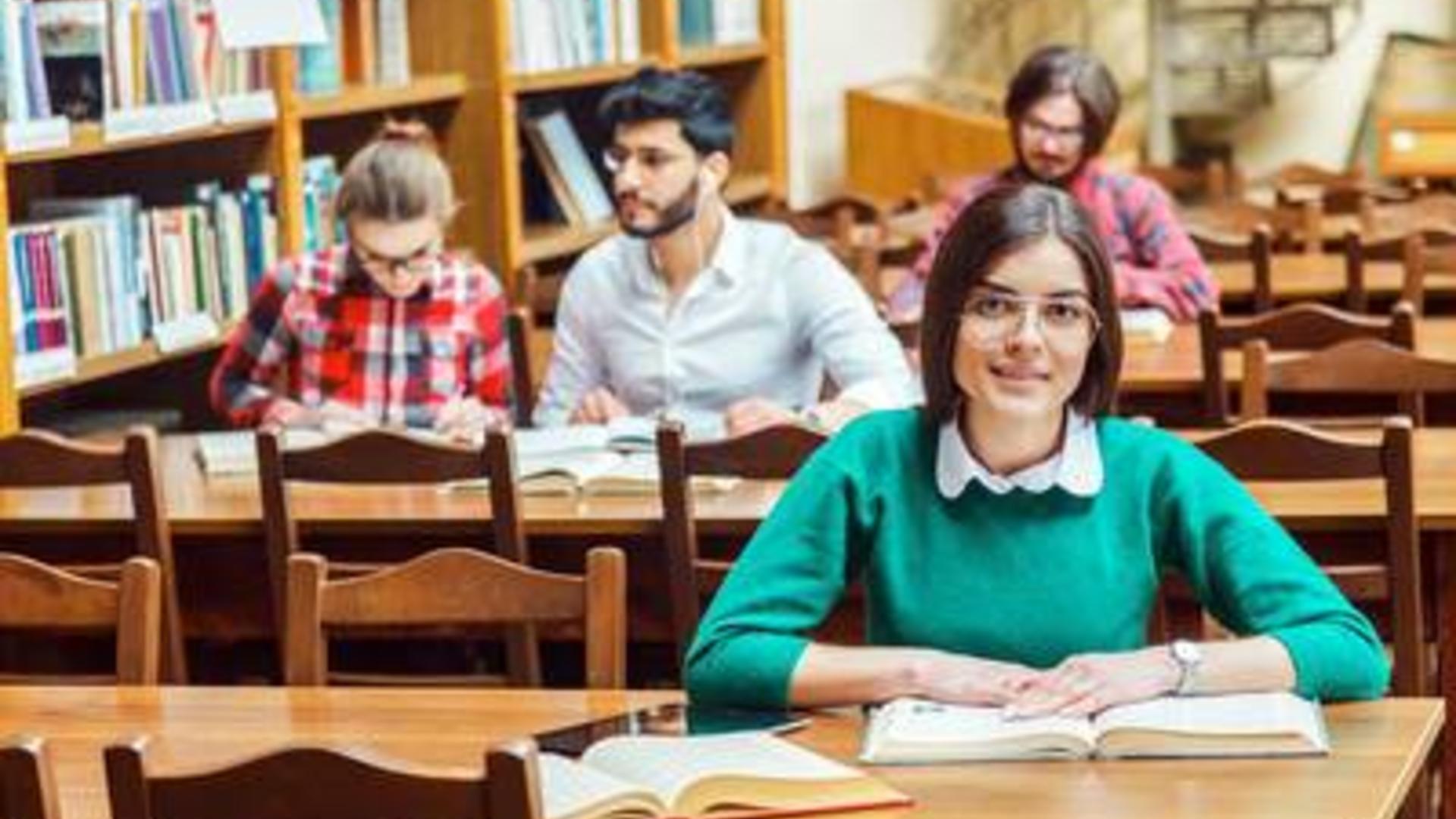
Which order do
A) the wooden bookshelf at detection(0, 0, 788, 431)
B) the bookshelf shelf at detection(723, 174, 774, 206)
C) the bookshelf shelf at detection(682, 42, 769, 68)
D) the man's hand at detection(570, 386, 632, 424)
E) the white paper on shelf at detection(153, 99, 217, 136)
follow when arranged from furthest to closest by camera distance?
the bookshelf shelf at detection(723, 174, 774, 206)
the bookshelf shelf at detection(682, 42, 769, 68)
the wooden bookshelf at detection(0, 0, 788, 431)
the white paper on shelf at detection(153, 99, 217, 136)
the man's hand at detection(570, 386, 632, 424)

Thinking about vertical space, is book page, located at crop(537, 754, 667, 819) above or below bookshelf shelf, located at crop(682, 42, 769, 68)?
below

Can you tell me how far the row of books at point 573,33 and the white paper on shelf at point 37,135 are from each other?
221 centimetres

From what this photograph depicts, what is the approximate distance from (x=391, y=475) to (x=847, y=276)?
1189 millimetres

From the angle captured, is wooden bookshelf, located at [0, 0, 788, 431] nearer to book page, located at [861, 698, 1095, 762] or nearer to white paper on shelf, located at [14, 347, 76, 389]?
white paper on shelf, located at [14, 347, 76, 389]

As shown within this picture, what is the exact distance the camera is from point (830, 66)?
10.9 metres

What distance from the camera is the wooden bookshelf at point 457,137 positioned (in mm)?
6469

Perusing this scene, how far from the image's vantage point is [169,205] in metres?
6.78

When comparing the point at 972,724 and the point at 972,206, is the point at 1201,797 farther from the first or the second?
the point at 972,206

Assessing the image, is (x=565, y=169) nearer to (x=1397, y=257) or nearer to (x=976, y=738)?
(x=1397, y=257)

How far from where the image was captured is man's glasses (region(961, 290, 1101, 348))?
3.41m

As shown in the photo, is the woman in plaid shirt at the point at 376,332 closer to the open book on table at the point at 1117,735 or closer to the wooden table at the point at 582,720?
the wooden table at the point at 582,720

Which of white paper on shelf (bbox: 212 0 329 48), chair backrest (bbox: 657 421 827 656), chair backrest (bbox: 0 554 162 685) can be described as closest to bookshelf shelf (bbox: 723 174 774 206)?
white paper on shelf (bbox: 212 0 329 48)

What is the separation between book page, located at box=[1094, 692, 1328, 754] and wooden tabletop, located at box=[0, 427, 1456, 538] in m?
1.27

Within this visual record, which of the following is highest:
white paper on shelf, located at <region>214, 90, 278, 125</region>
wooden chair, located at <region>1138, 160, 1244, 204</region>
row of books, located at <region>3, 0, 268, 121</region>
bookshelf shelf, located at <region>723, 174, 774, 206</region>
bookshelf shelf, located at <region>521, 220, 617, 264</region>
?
row of books, located at <region>3, 0, 268, 121</region>
